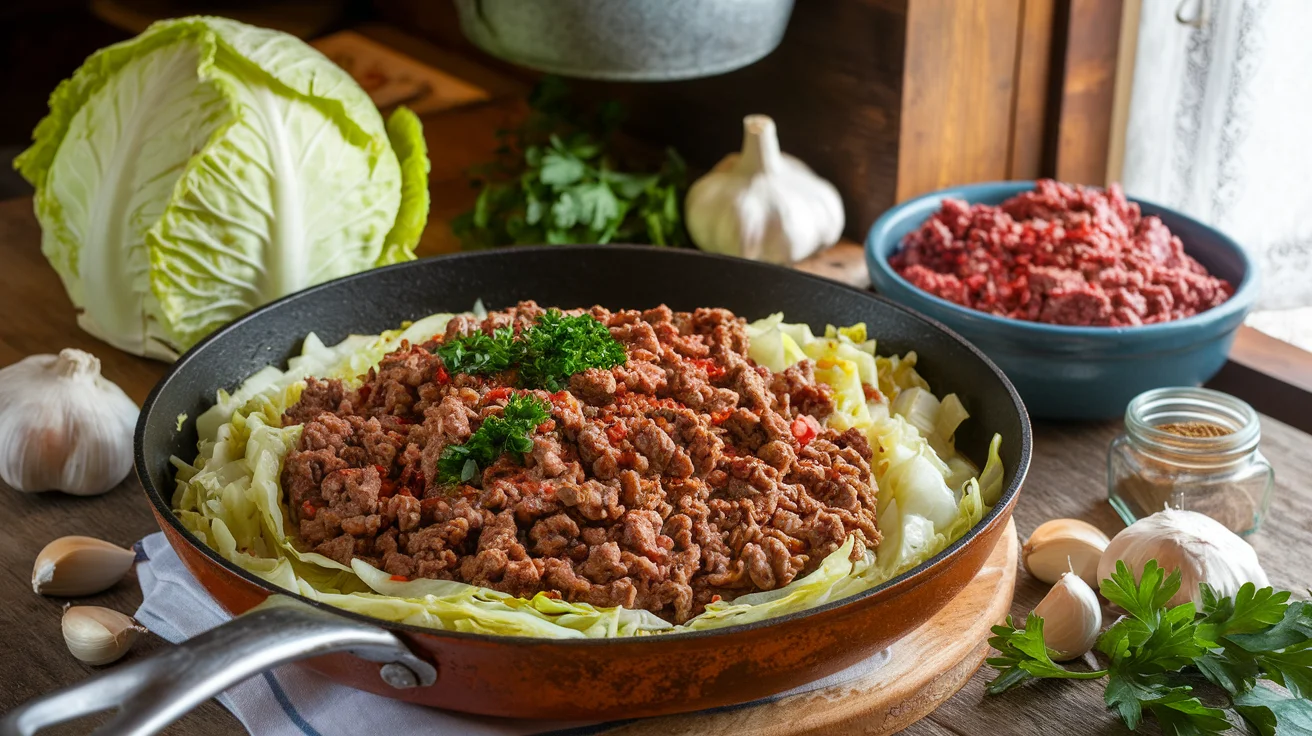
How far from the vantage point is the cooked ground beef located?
2.29 meters

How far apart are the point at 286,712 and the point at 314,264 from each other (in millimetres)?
1816

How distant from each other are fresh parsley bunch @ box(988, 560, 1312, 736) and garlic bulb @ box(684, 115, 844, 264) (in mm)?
2025

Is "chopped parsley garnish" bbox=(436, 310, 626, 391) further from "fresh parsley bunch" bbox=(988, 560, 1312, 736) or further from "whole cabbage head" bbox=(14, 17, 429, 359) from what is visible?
"whole cabbage head" bbox=(14, 17, 429, 359)

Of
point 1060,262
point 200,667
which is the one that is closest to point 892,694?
point 200,667

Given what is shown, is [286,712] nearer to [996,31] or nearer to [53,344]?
[53,344]

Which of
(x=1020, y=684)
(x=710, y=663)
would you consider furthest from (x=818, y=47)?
(x=710, y=663)

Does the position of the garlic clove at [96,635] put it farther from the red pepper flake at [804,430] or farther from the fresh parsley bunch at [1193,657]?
the fresh parsley bunch at [1193,657]

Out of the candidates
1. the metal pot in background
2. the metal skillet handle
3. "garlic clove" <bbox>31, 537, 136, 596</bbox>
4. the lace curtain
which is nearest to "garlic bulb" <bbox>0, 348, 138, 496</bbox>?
"garlic clove" <bbox>31, 537, 136, 596</bbox>

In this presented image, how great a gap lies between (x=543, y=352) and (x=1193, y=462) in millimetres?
1526

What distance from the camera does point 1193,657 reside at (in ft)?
7.45

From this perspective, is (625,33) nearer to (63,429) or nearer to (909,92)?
(909,92)

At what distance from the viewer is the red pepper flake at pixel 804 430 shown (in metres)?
2.63

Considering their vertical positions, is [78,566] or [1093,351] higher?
[1093,351]

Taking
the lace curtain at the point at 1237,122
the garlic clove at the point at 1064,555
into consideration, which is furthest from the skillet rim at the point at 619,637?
the lace curtain at the point at 1237,122
